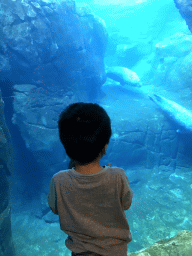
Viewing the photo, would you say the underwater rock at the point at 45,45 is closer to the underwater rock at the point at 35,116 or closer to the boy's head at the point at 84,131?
the underwater rock at the point at 35,116

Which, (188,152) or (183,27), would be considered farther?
(183,27)

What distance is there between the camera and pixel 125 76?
13812mm

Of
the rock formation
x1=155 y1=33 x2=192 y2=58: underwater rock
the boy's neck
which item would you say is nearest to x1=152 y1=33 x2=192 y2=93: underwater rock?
x1=155 y1=33 x2=192 y2=58: underwater rock

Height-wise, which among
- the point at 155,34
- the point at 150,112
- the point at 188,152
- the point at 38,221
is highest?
the point at 155,34

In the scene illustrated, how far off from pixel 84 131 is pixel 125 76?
1386 centimetres

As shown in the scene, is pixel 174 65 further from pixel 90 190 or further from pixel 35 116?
pixel 90 190

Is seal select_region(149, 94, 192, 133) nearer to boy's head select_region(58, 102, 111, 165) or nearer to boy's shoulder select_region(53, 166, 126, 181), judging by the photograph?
boy's shoulder select_region(53, 166, 126, 181)

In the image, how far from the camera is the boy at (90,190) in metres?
0.88

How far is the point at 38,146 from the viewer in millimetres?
7062

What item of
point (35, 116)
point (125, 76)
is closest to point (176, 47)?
point (125, 76)

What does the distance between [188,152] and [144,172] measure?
8.08 ft

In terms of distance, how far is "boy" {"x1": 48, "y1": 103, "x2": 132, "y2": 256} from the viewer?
884mm

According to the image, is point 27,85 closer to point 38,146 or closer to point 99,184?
point 38,146

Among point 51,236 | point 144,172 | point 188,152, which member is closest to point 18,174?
point 51,236
